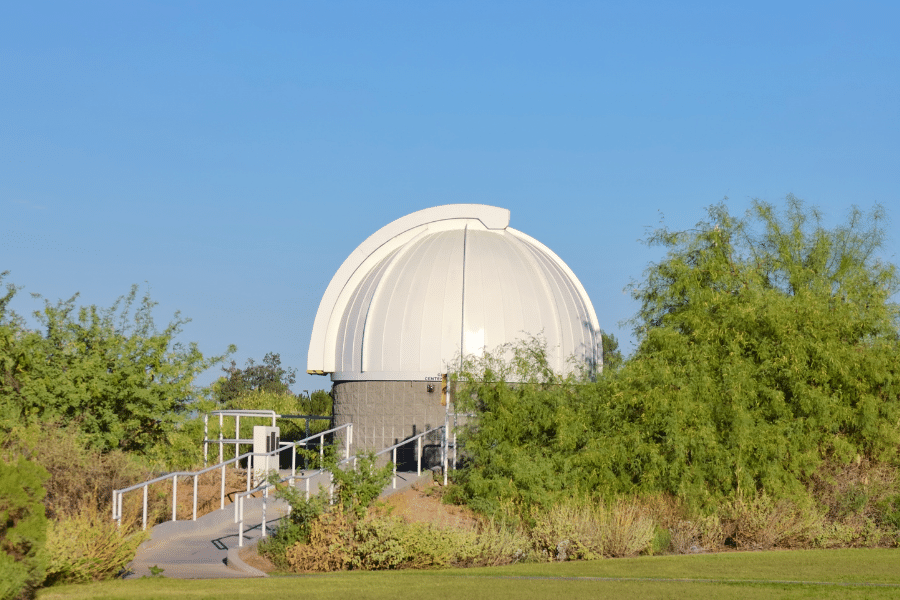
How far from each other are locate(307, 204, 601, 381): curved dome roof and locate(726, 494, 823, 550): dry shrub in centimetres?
529

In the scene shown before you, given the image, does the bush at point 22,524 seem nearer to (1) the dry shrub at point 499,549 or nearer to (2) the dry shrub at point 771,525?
(1) the dry shrub at point 499,549

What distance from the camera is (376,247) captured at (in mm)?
19625

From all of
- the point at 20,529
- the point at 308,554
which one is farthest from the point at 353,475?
the point at 20,529

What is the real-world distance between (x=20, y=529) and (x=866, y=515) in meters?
11.0

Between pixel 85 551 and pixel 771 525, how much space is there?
333 inches

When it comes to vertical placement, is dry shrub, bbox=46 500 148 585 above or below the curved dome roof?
below

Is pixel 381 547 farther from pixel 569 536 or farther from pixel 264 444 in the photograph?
pixel 264 444

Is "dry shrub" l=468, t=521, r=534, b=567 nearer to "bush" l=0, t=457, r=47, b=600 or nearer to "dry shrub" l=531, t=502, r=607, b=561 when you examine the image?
"dry shrub" l=531, t=502, r=607, b=561

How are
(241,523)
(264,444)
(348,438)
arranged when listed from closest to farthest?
1. (241,523)
2. (348,438)
3. (264,444)

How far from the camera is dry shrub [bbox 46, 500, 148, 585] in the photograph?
356 inches

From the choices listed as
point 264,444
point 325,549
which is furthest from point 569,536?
point 264,444

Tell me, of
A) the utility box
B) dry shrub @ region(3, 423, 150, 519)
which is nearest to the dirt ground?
dry shrub @ region(3, 423, 150, 519)

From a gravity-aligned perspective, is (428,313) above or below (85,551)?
above

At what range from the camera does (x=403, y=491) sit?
1449 cm
